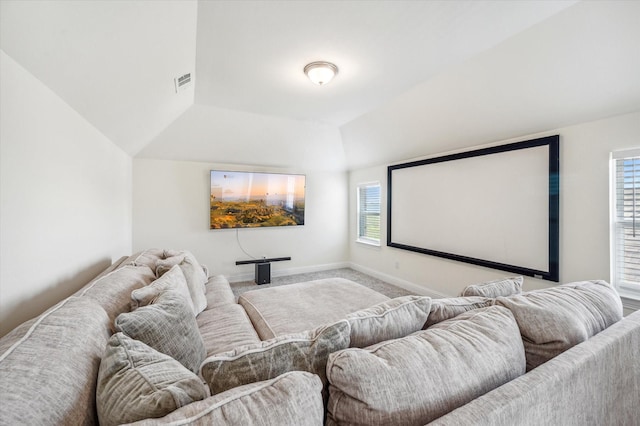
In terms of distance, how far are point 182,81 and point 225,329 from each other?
2298mm

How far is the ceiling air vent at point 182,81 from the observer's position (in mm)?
2473

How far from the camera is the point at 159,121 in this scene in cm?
321

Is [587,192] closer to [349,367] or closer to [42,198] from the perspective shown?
[349,367]

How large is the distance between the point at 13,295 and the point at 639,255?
419 cm

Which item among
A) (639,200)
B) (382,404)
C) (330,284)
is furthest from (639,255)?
(382,404)

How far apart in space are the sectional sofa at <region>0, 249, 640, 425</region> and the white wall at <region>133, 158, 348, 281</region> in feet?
10.3

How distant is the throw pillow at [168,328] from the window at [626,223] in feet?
10.8

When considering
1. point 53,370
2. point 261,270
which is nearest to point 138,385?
point 53,370

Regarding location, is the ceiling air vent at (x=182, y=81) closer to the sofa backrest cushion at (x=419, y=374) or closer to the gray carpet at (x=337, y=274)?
the sofa backrest cushion at (x=419, y=374)

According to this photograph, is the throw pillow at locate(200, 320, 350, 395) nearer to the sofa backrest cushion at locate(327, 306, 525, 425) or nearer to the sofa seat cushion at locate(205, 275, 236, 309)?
the sofa backrest cushion at locate(327, 306, 525, 425)

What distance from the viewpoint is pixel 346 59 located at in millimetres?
2420

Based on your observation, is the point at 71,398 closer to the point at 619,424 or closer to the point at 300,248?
the point at 619,424

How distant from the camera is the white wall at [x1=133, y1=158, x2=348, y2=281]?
13.5 ft

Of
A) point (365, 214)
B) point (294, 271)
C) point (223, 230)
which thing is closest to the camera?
point (223, 230)
